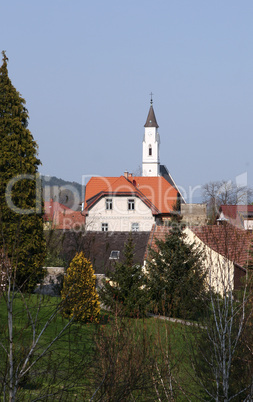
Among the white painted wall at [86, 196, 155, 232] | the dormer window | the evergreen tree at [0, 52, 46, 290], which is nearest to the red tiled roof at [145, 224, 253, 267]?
the evergreen tree at [0, 52, 46, 290]

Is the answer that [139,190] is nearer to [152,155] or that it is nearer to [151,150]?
[152,155]

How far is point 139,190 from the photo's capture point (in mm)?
50688

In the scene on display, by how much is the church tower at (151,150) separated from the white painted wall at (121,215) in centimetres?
4741

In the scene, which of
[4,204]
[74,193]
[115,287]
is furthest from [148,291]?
[74,193]

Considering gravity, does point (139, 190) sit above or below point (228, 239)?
above

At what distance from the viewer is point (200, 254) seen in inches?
774

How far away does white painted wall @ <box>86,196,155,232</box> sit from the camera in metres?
49.4

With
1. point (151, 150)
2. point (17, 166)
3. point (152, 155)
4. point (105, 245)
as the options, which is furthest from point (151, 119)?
point (17, 166)

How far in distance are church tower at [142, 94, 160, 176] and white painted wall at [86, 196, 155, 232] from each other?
1867 inches

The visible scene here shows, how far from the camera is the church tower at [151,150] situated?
3826 inches

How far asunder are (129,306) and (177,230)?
169 inches

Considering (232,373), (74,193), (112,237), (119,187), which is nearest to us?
(232,373)

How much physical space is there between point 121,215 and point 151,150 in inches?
1939

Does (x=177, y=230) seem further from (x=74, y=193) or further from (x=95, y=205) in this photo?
(x=74, y=193)
